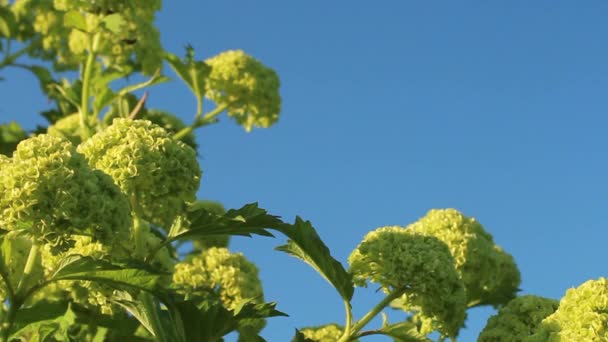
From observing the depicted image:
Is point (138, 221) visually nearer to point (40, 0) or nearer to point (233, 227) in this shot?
point (233, 227)

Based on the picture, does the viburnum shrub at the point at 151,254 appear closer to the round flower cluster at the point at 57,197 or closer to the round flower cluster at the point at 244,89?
the round flower cluster at the point at 57,197

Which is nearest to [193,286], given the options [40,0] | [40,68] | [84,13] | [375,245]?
[375,245]

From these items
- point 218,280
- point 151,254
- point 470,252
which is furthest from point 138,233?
point 470,252

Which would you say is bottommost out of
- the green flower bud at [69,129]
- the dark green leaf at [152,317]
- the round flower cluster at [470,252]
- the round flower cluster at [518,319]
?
the dark green leaf at [152,317]

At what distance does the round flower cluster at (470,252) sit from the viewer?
26.1 ft

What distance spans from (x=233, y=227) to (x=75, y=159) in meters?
1.01

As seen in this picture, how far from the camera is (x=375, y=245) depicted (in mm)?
6480

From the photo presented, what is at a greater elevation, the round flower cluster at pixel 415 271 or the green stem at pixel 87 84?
the green stem at pixel 87 84

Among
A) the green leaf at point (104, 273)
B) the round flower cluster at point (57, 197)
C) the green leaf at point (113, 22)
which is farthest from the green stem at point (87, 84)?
the green leaf at point (104, 273)

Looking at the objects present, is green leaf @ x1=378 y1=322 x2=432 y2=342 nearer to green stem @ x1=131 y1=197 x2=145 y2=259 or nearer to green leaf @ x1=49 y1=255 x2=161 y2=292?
green stem @ x1=131 y1=197 x2=145 y2=259

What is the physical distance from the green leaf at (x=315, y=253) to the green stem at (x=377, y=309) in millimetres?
198

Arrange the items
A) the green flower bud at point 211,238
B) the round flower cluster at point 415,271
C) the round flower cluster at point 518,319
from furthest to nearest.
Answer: the green flower bud at point 211,238
the round flower cluster at point 518,319
the round flower cluster at point 415,271

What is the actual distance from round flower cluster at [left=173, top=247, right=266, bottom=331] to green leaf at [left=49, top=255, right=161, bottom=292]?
2871 millimetres

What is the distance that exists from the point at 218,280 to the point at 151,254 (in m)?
2.65
